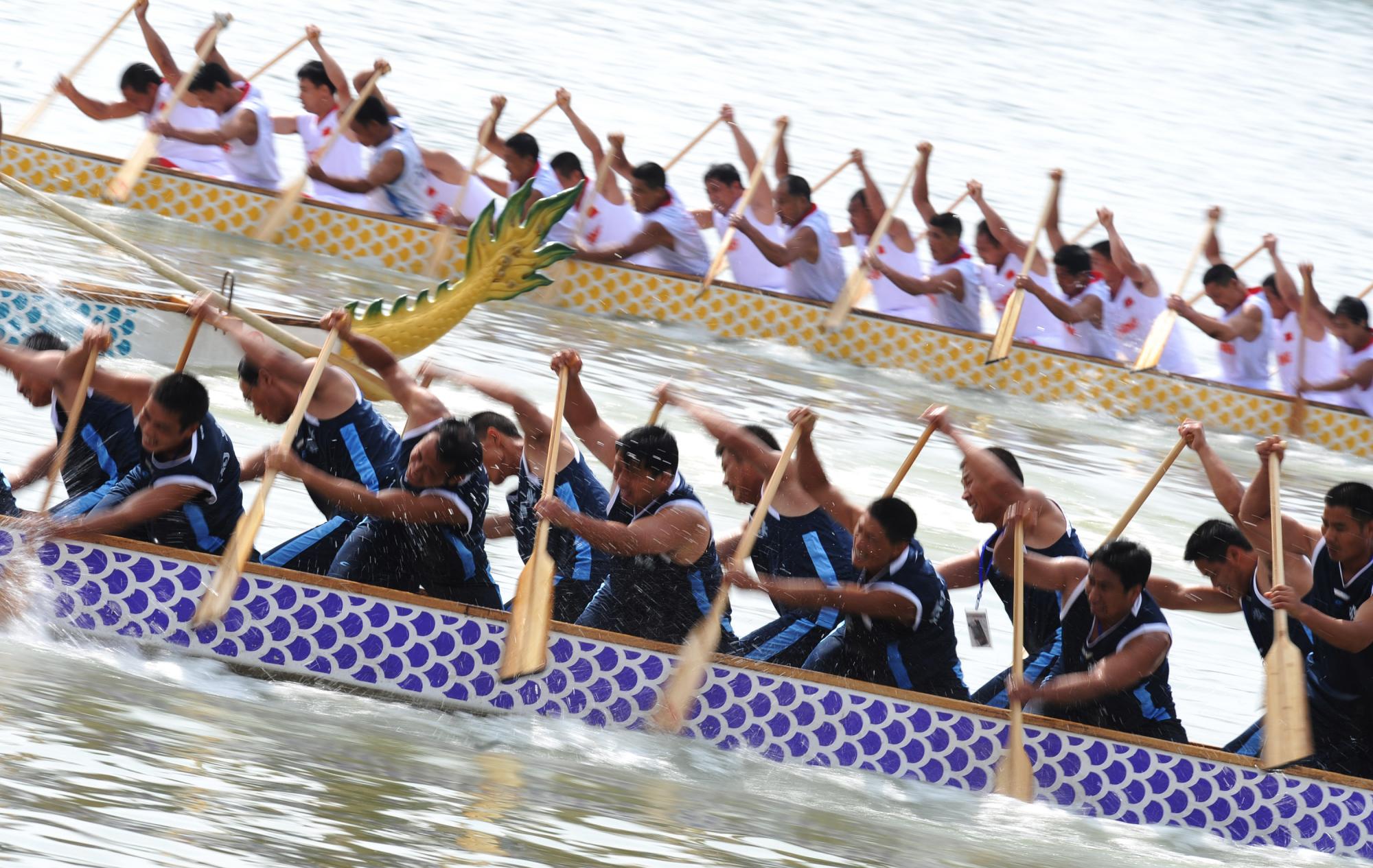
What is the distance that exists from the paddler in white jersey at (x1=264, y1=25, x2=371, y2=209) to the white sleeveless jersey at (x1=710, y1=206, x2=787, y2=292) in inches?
95.7

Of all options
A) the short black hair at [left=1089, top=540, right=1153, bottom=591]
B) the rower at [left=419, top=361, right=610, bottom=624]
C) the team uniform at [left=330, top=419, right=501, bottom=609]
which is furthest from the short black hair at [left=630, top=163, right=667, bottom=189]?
the short black hair at [left=1089, top=540, right=1153, bottom=591]

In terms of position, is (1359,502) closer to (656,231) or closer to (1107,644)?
(1107,644)

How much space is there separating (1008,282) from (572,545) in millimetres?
6618

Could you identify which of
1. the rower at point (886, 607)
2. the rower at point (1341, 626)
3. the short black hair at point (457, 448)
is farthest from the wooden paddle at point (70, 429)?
the rower at point (1341, 626)

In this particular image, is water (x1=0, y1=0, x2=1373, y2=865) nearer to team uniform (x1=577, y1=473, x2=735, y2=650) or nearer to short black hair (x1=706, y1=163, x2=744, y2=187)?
team uniform (x1=577, y1=473, x2=735, y2=650)

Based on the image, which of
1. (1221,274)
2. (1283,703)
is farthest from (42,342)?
(1221,274)

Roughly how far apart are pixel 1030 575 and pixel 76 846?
300cm

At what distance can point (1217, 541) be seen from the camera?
18.4ft

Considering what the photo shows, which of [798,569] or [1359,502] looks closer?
[1359,502]

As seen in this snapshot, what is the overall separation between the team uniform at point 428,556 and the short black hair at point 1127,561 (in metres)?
1.84

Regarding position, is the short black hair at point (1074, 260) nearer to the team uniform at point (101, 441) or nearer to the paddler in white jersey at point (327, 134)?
the paddler in white jersey at point (327, 134)

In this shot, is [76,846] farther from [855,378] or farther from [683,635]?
[855,378]

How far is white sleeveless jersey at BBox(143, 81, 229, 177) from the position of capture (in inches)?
470

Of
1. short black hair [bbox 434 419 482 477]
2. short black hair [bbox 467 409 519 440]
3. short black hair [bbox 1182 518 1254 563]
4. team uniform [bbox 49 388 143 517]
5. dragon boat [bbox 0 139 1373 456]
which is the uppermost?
dragon boat [bbox 0 139 1373 456]
